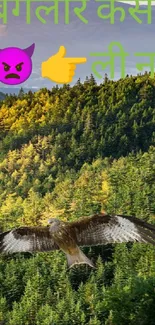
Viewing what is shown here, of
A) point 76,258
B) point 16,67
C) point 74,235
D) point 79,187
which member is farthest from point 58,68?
point 79,187

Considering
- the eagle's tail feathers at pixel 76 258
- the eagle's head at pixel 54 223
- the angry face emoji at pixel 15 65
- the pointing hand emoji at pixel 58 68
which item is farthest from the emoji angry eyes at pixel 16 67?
the eagle's tail feathers at pixel 76 258

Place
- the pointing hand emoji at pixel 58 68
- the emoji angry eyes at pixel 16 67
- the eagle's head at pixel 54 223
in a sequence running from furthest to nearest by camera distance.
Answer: the emoji angry eyes at pixel 16 67, the pointing hand emoji at pixel 58 68, the eagle's head at pixel 54 223

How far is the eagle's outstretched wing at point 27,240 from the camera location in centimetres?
1162

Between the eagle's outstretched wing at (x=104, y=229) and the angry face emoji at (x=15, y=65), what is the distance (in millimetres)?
14319

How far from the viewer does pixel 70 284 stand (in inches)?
1640

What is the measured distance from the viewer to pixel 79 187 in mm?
67812

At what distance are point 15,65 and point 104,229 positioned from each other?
15.8 m

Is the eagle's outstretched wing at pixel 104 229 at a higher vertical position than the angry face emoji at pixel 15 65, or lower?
lower

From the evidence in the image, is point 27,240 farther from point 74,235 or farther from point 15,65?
point 15,65

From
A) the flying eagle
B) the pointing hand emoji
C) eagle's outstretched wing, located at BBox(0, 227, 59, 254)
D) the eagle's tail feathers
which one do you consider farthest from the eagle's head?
the pointing hand emoji

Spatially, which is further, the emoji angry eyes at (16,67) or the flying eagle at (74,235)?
the emoji angry eyes at (16,67)

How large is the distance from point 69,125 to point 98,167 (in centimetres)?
2294

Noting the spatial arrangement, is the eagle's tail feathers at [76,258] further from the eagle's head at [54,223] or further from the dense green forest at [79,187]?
the dense green forest at [79,187]

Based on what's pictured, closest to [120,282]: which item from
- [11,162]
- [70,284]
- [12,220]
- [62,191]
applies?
[70,284]
